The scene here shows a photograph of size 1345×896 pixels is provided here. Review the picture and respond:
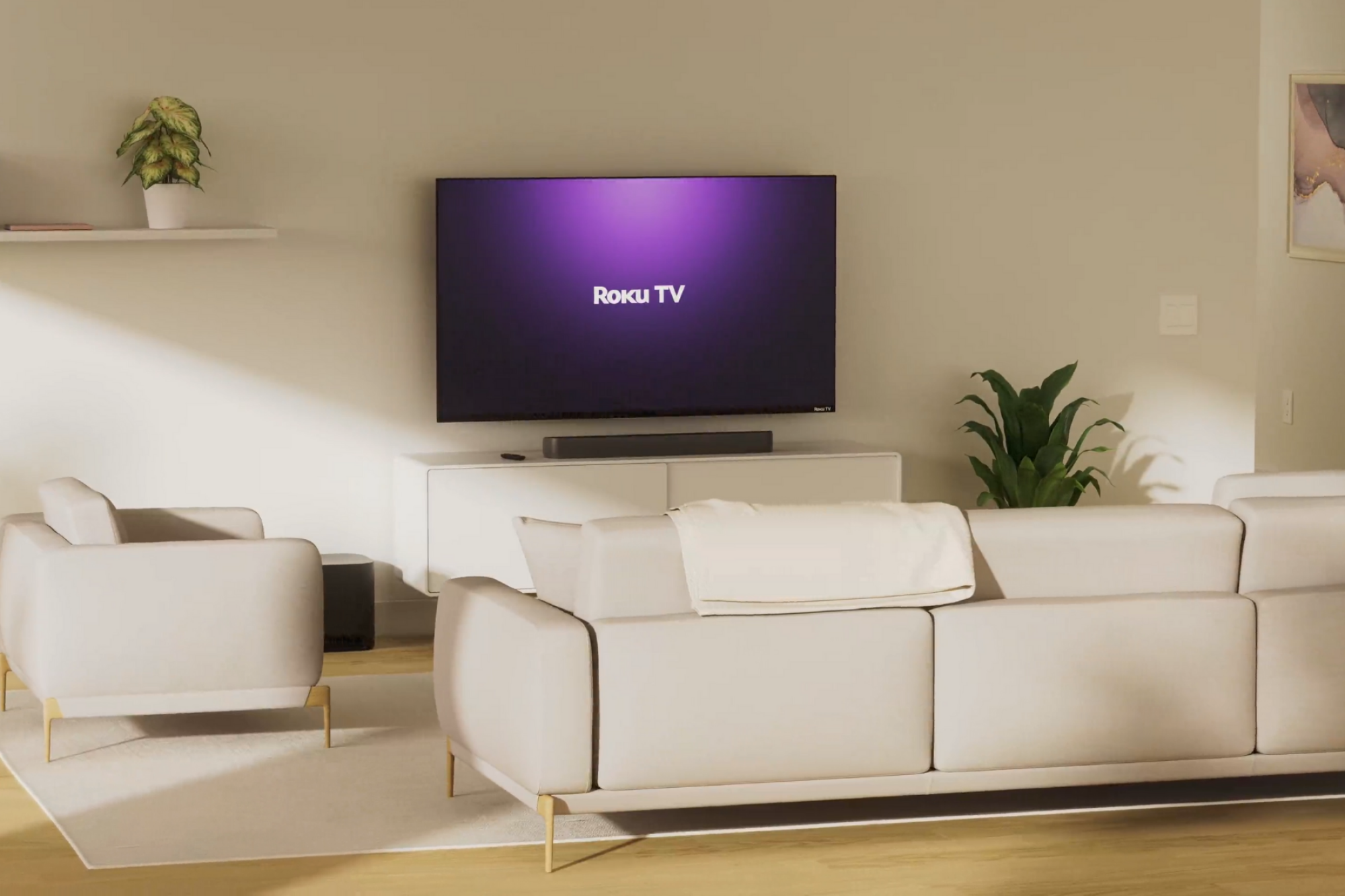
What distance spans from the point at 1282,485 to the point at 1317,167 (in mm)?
4570

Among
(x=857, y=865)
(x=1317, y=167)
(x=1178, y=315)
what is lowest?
(x=857, y=865)

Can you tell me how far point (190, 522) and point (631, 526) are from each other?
2.19m

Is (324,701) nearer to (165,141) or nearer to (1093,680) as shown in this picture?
(1093,680)

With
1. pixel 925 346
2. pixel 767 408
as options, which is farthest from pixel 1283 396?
pixel 767 408

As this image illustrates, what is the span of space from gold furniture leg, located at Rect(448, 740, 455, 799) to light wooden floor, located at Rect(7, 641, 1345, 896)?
0.40 m

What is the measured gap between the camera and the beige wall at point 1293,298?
8672mm

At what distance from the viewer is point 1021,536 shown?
4000mm

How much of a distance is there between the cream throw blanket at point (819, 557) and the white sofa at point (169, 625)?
133cm

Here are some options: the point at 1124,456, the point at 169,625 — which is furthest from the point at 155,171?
the point at 1124,456

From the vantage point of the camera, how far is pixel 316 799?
A: 430 centimetres

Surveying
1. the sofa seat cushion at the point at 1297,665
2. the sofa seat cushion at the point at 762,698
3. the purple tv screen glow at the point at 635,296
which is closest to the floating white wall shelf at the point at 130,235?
the purple tv screen glow at the point at 635,296

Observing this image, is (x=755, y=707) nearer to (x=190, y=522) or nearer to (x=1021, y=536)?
(x=1021, y=536)

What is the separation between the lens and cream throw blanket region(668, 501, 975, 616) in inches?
149

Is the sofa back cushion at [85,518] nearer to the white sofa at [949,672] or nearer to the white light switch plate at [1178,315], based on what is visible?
the white sofa at [949,672]
